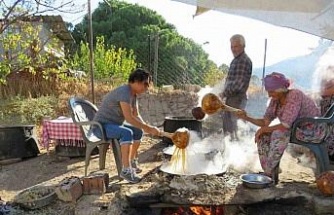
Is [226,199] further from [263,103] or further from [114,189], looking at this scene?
[263,103]

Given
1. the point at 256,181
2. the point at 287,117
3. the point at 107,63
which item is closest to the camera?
the point at 256,181

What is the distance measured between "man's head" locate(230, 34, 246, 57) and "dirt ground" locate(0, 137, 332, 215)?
1.41m

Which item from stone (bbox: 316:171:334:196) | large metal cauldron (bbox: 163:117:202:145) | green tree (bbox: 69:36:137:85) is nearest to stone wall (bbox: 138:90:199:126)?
green tree (bbox: 69:36:137:85)

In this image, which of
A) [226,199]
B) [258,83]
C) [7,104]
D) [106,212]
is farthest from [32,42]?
[226,199]

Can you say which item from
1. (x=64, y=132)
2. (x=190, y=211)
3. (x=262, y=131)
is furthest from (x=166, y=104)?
(x=190, y=211)

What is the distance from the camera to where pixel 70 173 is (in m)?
4.76

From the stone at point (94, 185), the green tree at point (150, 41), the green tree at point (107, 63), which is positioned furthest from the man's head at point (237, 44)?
the green tree at point (107, 63)

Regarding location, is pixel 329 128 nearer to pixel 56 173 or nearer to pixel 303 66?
pixel 303 66

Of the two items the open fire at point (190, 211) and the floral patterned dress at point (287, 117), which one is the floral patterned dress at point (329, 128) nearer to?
the floral patterned dress at point (287, 117)

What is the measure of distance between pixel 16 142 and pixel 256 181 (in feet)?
12.0

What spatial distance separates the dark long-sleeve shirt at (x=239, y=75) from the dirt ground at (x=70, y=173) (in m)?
1.01

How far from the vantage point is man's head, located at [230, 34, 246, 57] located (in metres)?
4.77

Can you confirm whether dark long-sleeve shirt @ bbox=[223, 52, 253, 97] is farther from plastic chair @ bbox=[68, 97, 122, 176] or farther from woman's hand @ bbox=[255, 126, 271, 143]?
plastic chair @ bbox=[68, 97, 122, 176]

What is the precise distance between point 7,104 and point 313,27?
7798 millimetres
